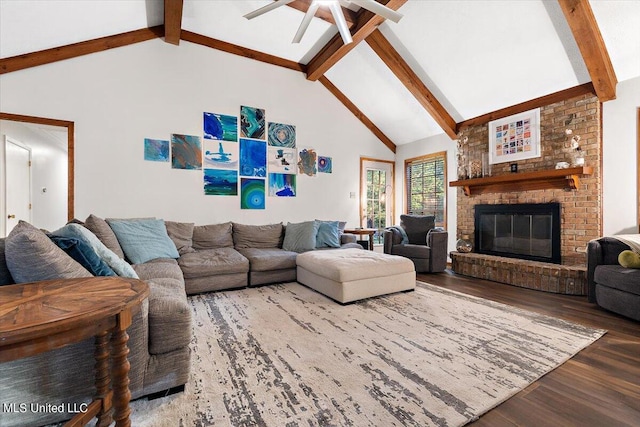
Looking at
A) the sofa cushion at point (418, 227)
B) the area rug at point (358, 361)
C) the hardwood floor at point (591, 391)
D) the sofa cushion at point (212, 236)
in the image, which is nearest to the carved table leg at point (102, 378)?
the area rug at point (358, 361)

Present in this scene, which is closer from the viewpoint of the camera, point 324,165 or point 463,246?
point 463,246

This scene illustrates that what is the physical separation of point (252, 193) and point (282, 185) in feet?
1.78

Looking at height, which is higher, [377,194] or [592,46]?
[592,46]

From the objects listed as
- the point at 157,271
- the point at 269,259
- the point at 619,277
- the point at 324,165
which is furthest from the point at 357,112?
the point at 157,271

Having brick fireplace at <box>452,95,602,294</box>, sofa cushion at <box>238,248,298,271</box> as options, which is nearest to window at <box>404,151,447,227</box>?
brick fireplace at <box>452,95,602,294</box>

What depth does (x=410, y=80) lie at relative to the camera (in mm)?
4594

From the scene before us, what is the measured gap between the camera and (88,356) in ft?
4.29

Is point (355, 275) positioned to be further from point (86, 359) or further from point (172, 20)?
point (172, 20)

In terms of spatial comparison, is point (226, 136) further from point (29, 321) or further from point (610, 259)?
point (610, 259)

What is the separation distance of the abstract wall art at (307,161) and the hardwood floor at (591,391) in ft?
13.1

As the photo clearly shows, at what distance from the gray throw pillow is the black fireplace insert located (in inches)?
195

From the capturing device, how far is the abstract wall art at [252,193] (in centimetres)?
468

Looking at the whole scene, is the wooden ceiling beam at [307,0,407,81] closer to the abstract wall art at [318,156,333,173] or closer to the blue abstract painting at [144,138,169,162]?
the abstract wall art at [318,156,333,173]

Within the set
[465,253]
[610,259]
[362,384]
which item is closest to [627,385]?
[362,384]
